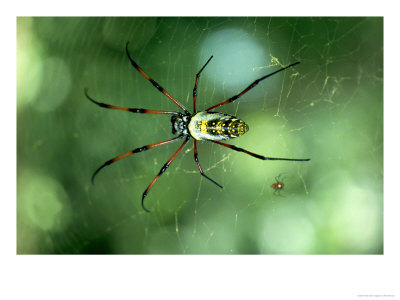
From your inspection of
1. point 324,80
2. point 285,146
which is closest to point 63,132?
point 285,146

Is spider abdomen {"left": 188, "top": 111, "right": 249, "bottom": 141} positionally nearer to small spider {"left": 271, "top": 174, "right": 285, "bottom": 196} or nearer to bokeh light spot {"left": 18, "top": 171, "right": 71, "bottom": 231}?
small spider {"left": 271, "top": 174, "right": 285, "bottom": 196}

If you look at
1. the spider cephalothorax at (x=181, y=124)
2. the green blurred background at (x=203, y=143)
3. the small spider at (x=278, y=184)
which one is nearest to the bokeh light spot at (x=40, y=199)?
the green blurred background at (x=203, y=143)

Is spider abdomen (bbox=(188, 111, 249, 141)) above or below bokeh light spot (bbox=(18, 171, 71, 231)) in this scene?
above

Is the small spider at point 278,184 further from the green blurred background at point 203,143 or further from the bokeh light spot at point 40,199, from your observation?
the bokeh light spot at point 40,199

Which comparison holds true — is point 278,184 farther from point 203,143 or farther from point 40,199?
point 40,199

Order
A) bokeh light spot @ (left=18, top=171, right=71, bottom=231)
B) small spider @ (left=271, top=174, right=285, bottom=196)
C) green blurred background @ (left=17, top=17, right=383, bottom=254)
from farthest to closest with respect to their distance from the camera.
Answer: bokeh light spot @ (left=18, top=171, right=71, bottom=231) → small spider @ (left=271, top=174, right=285, bottom=196) → green blurred background @ (left=17, top=17, right=383, bottom=254)

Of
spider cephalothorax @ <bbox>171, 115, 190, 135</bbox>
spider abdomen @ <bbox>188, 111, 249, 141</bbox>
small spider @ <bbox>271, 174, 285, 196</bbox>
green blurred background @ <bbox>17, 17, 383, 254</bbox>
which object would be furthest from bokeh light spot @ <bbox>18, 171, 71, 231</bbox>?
small spider @ <bbox>271, 174, 285, 196</bbox>
